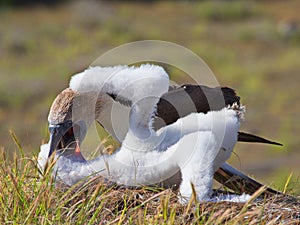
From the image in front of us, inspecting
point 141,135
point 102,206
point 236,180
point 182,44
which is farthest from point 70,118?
point 182,44

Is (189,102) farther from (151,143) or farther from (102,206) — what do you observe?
(102,206)

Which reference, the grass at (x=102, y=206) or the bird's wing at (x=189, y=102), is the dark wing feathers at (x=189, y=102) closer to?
the bird's wing at (x=189, y=102)

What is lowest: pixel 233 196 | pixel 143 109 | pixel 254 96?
pixel 254 96

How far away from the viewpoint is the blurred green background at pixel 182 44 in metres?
21.1

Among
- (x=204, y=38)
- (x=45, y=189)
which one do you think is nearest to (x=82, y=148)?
(x=45, y=189)

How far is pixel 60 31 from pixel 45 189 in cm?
2643

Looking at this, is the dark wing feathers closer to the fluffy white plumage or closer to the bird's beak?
the fluffy white plumage

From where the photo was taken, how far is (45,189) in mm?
4566

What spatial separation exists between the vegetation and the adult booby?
587cm

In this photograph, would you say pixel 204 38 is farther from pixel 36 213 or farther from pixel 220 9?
pixel 36 213

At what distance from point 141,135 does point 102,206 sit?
28.7 inches

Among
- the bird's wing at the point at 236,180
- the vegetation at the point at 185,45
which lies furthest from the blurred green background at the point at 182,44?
the bird's wing at the point at 236,180

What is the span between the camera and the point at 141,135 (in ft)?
17.2

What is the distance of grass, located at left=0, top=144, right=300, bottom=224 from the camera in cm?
439
